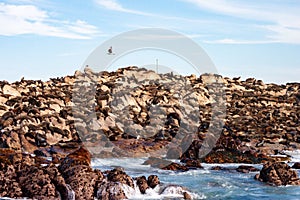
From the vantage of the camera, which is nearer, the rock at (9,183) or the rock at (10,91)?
the rock at (9,183)

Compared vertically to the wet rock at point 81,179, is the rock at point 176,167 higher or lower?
lower

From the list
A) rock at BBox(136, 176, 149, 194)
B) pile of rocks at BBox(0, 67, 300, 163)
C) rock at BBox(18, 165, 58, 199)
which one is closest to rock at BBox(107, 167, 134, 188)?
rock at BBox(136, 176, 149, 194)

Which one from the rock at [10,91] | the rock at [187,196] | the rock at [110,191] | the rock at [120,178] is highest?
the rock at [10,91]

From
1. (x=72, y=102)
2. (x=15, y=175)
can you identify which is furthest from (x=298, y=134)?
(x=15, y=175)

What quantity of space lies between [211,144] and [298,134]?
20.7 meters

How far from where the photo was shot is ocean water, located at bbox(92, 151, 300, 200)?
24.6m

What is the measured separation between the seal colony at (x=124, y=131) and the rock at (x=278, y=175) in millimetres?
60

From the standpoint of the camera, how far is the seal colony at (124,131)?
23.6 metres

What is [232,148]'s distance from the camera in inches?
1677

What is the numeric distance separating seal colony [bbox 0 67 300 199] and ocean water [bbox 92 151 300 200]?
86cm

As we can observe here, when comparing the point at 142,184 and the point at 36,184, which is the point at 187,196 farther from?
the point at 36,184

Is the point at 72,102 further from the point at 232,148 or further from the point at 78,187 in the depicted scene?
the point at 78,187

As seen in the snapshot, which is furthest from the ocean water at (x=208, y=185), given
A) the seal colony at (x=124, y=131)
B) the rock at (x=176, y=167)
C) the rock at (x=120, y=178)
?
the seal colony at (x=124, y=131)

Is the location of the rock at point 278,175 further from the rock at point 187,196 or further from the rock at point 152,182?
the rock at point 152,182
